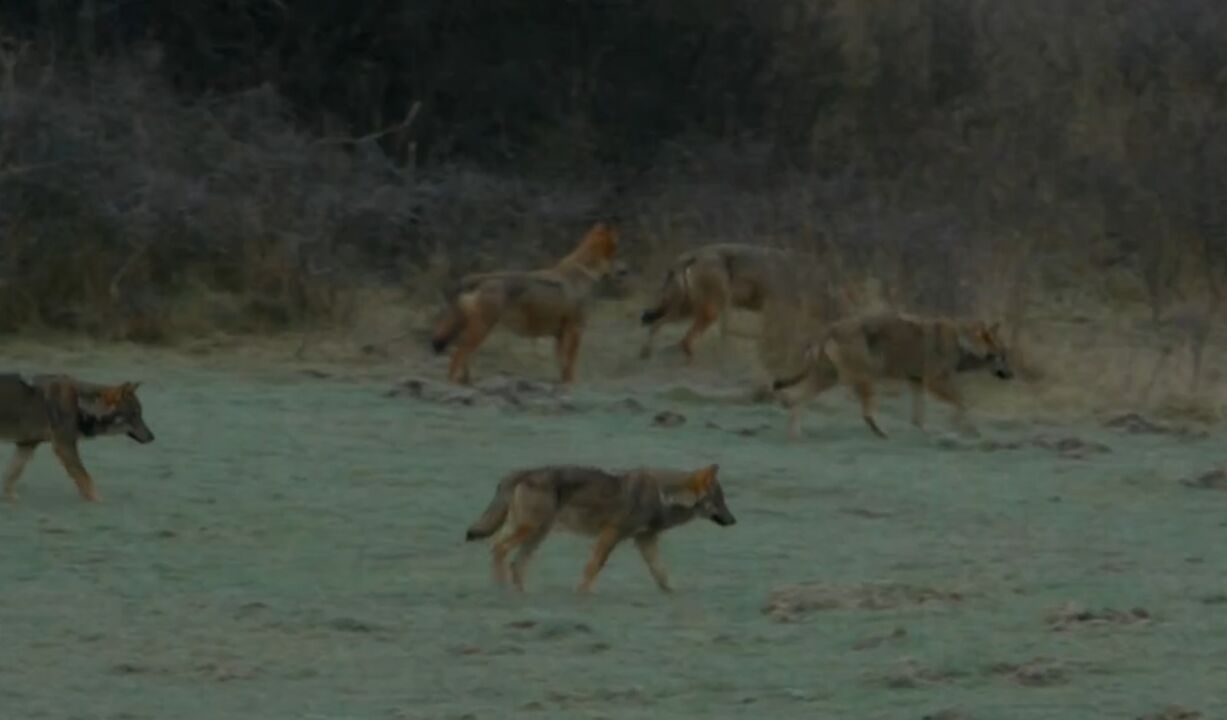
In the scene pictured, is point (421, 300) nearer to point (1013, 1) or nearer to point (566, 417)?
point (566, 417)

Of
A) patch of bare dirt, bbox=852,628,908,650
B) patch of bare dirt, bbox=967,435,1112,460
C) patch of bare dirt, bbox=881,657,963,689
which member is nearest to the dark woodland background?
patch of bare dirt, bbox=967,435,1112,460

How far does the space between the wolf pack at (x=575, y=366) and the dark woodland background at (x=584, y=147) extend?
1.78m

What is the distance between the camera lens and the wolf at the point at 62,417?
1513 cm

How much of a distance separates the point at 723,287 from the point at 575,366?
129 centimetres

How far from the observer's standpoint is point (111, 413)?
1553 cm


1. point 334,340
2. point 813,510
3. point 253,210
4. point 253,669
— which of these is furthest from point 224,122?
point 253,669

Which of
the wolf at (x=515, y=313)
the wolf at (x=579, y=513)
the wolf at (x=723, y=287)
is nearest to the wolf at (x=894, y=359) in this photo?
the wolf at (x=515, y=313)

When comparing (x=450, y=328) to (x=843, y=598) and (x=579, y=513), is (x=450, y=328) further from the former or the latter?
(x=843, y=598)

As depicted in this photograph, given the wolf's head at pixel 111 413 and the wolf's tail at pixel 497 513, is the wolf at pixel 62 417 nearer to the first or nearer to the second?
the wolf's head at pixel 111 413

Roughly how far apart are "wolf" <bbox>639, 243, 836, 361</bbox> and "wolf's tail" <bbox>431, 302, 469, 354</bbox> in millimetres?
1728

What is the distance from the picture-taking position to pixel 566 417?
19.1 metres

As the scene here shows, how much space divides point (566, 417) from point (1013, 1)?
1730cm

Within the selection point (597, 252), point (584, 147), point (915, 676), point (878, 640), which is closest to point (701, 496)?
point (878, 640)

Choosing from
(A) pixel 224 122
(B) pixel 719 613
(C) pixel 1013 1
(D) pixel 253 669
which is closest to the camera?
(D) pixel 253 669
